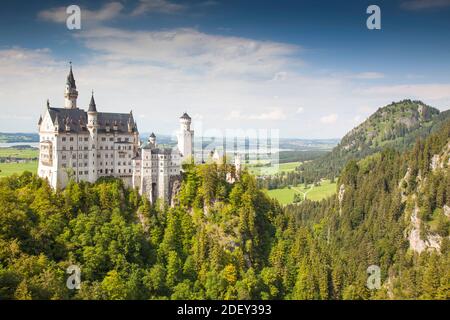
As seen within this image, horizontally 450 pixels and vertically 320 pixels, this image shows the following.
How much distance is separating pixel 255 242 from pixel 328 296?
1138cm

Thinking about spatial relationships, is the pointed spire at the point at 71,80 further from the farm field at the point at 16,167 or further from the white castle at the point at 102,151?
the farm field at the point at 16,167

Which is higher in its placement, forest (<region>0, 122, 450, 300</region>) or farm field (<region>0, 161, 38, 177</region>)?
farm field (<region>0, 161, 38, 177</region>)

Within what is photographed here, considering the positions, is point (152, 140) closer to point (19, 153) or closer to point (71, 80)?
point (71, 80)

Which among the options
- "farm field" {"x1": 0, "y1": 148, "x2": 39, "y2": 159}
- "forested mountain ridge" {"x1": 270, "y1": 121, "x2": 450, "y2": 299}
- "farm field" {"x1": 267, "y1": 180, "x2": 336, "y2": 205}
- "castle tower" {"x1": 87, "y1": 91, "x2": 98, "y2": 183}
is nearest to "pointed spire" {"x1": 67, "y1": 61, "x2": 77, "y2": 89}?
"castle tower" {"x1": 87, "y1": 91, "x2": 98, "y2": 183}

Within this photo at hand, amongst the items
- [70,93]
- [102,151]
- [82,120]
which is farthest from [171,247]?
[70,93]

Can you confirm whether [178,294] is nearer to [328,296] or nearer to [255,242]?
[255,242]

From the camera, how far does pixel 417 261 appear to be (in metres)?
79.0

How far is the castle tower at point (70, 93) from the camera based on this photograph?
56.3 metres

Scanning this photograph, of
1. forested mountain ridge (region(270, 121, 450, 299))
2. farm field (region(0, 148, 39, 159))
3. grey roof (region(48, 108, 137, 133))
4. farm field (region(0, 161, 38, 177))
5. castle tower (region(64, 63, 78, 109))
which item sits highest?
Result: castle tower (region(64, 63, 78, 109))

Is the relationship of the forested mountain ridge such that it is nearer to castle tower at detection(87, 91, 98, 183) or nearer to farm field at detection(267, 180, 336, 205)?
farm field at detection(267, 180, 336, 205)


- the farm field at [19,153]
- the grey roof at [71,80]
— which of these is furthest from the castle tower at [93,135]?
the farm field at [19,153]

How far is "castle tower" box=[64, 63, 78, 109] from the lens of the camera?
5634 centimetres

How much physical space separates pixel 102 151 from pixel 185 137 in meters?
11.3

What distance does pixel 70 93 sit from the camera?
5675 centimetres
